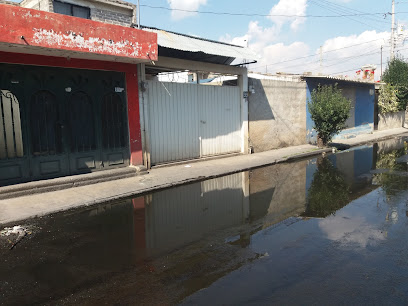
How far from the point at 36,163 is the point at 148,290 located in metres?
6.02

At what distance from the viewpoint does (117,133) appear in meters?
9.66

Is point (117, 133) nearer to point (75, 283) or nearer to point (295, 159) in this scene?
point (75, 283)

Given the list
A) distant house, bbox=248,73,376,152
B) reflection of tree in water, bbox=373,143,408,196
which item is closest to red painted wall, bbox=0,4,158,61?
distant house, bbox=248,73,376,152

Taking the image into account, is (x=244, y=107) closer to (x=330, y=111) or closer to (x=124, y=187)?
Answer: (x=330, y=111)

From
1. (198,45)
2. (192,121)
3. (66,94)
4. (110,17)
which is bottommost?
(192,121)

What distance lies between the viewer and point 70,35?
24.2ft

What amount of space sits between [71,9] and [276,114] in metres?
9.86

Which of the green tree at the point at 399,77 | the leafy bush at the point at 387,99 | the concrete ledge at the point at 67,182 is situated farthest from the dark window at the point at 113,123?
the green tree at the point at 399,77

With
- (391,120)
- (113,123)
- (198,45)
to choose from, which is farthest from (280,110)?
(391,120)

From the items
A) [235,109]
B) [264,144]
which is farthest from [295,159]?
[235,109]

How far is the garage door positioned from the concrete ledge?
1.52 m

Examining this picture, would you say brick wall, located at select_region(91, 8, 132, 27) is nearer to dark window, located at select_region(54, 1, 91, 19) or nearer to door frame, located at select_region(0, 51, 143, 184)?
dark window, located at select_region(54, 1, 91, 19)

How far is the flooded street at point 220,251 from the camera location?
3.37 metres

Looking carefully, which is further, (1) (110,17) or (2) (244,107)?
(2) (244,107)
